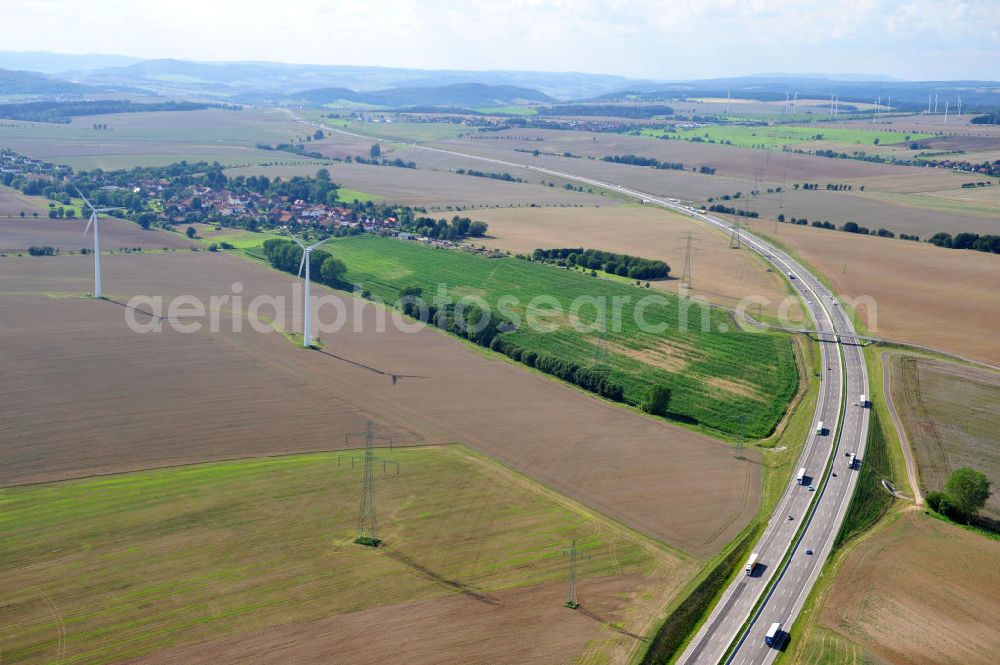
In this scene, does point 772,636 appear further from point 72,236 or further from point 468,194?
point 468,194

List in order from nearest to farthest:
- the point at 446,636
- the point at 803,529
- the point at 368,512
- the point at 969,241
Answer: the point at 446,636, the point at 368,512, the point at 803,529, the point at 969,241

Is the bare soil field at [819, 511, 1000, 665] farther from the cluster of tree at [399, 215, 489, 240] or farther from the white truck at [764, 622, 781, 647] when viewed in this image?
the cluster of tree at [399, 215, 489, 240]

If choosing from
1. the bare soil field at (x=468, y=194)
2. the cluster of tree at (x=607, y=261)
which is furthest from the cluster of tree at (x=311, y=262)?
the bare soil field at (x=468, y=194)

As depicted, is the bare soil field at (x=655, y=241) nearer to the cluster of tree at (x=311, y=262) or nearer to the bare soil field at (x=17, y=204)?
the cluster of tree at (x=311, y=262)

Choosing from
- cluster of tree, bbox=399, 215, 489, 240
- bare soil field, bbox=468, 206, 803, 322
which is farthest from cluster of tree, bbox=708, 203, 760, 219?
cluster of tree, bbox=399, 215, 489, 240

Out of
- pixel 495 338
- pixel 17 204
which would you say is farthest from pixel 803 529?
pixel 17 204

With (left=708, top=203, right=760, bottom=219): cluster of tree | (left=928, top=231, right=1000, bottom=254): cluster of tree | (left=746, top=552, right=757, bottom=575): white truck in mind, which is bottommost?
(left=746, top=552, right=757, bottom=575): white truck
